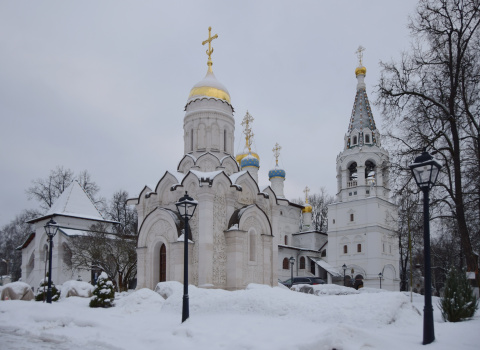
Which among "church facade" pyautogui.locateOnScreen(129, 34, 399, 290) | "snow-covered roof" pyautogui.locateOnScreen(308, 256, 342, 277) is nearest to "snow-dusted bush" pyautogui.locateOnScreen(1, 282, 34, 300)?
"church facade" pyautogui.locateOnScreen(129, 34, 399, 290)

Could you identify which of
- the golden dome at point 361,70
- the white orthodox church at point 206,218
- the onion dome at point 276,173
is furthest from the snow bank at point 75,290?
the golden dome at point 361,70

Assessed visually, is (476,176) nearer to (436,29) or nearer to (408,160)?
(408,160)

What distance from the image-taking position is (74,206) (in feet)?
101

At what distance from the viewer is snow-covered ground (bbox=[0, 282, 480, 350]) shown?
283 inches

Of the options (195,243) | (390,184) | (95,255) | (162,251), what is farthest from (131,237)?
(390,184)

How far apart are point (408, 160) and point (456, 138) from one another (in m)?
1.58

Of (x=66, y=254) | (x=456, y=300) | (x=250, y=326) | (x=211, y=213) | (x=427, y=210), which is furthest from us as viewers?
(x=66, y=254)

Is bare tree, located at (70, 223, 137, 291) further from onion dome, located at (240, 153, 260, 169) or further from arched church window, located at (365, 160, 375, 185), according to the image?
arched church window, located at (365, 160, 375, 185)

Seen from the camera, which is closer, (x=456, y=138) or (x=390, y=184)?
→ (x=456, y=138)

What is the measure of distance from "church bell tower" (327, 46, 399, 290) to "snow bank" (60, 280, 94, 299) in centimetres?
2668

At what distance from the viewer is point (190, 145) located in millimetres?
24219

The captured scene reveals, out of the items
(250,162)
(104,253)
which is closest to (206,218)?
(104,253)

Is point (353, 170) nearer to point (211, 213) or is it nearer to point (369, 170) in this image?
point (369, 170)

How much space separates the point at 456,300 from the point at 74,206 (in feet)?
88.4
